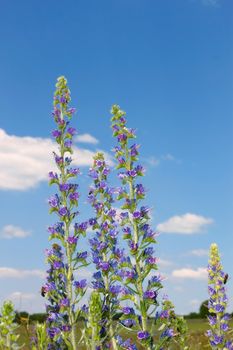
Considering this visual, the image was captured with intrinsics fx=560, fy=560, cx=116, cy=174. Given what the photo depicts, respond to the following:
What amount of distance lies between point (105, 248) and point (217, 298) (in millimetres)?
3528

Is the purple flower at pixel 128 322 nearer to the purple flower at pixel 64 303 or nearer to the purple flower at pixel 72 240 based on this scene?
the purple flower at pixel 64 303

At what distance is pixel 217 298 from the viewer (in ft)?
36.8

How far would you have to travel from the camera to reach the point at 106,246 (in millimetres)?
8812

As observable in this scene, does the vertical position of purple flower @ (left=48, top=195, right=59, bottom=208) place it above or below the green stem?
above

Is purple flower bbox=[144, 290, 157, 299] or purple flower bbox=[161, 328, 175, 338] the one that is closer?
purple flower bbox=[144, 290, 157, 299]

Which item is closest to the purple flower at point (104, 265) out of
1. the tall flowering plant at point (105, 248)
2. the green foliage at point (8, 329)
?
the tall flowering plant at point (105, 248)

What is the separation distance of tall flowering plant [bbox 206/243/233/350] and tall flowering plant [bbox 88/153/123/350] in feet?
9.30

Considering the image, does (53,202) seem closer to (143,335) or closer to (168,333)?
(143,335)

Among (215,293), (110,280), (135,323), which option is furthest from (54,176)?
(215,293)

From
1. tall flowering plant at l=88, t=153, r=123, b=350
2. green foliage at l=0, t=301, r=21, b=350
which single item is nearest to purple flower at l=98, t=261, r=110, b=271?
tall flowering plant at l=88, t=153, r=123, b=350

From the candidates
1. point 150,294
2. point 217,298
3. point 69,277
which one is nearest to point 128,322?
point 150,294

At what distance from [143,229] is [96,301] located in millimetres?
2028

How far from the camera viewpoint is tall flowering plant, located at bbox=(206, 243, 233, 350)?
11086mm

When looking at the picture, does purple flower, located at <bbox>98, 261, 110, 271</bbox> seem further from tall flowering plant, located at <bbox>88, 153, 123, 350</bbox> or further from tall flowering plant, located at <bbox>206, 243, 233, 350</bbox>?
tall flowering plant, located at <bbox>206, 243, 233, 350</bbox>
